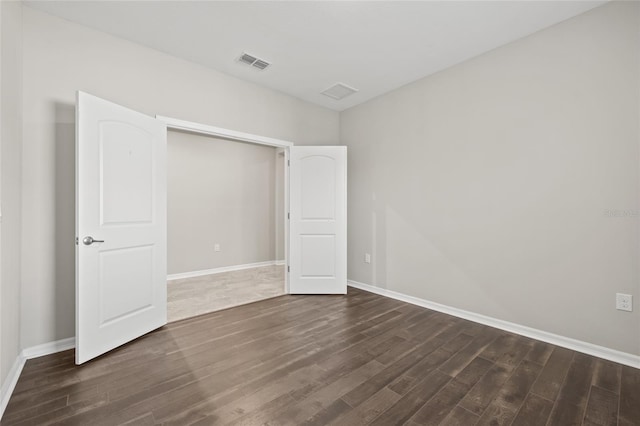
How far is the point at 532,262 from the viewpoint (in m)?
2.69

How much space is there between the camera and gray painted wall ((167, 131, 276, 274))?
5.12 meters

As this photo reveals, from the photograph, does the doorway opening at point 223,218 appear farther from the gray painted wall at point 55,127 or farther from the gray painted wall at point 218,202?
the gray painted wall at point 55,127

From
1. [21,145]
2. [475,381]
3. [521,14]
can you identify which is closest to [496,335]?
[475,381]

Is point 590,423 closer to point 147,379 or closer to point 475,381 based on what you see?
point 475,381

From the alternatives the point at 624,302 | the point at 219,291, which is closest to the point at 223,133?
the point at 219,291

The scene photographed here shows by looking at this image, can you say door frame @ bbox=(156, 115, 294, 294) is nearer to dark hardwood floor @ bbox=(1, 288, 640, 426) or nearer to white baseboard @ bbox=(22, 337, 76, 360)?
dark hardwood floor @ bbox=(1, 288, 640, 426)

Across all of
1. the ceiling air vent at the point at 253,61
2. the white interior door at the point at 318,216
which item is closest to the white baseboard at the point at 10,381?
the white interior door at the point at 318,216

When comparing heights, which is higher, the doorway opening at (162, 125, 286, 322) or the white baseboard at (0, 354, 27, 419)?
the doorway opening at (162, 125, 286, 322)

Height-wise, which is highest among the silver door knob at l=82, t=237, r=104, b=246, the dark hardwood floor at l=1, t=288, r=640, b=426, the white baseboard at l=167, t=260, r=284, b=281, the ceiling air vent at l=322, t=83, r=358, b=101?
the ceiling air vent at l=322, t=83, r=358, b=101

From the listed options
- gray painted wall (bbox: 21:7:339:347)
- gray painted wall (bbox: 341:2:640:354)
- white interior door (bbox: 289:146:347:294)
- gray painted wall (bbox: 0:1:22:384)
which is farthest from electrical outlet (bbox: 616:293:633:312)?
gray painted wall (bbox: 21:7:339:347)

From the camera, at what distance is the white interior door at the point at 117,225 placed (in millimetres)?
2234

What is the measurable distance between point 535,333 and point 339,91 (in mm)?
3495

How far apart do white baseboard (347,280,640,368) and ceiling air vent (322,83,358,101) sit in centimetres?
278

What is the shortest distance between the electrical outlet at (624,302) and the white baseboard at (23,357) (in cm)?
419
